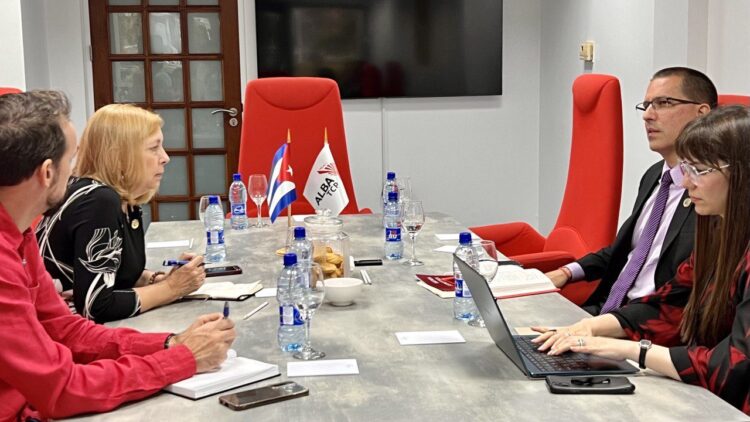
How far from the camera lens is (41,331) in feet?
5.43

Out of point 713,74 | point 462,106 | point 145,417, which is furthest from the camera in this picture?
point 462,106

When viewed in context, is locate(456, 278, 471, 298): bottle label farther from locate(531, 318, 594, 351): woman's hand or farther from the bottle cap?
the bottle cap

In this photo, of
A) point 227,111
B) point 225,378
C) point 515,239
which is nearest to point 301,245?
point 225,378

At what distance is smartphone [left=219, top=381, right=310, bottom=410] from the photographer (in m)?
1.68

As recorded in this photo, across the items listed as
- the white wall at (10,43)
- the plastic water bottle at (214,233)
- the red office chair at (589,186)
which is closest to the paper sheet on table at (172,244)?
the plastic water bottle at (214,233)

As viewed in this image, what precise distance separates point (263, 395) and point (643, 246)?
1600 mm

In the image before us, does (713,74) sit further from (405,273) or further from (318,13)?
(318,13)

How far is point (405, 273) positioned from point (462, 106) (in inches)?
148

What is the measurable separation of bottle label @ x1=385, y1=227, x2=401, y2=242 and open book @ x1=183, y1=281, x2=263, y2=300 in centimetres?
58

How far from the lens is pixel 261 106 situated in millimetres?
4898

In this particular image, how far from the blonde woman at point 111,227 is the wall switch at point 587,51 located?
11.4 ft

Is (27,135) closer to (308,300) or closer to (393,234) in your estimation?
(308,300)

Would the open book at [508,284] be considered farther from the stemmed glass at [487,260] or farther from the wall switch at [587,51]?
the wall switch at [587,51]

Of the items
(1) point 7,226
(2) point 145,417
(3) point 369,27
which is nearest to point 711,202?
(2) point 145,417
